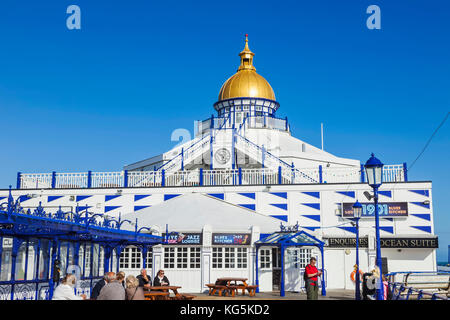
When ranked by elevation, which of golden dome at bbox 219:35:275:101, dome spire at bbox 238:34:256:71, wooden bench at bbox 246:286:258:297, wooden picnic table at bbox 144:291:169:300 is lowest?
wooden bench at bbox 246:286:258:297

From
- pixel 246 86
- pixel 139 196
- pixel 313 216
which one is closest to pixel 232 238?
pixel 313 216

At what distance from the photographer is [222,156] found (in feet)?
108

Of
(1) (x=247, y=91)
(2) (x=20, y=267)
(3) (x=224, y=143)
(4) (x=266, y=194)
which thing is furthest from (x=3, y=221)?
(1) (x=247, y=91)

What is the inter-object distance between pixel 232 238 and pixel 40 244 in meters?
8.91

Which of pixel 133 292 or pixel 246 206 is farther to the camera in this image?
pixel 246 206

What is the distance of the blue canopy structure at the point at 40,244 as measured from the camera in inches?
442

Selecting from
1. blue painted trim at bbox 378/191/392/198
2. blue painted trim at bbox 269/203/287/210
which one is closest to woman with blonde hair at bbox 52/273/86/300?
blue painted trim at bbox 269/203/287/210

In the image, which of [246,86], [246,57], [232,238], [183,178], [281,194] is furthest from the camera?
[246,57]

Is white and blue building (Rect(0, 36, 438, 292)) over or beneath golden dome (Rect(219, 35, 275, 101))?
beneath

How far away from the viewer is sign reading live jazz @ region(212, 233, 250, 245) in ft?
69.9

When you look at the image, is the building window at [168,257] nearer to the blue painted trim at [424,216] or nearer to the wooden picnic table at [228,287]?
the wooden picnic table at [228,287]

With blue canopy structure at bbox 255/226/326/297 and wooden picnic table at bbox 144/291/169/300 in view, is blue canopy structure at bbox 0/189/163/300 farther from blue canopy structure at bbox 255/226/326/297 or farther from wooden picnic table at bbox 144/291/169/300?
blue canopy structure at bbox 255/226/326/297

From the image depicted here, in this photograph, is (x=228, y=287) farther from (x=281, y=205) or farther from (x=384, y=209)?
(x=384, y=209)

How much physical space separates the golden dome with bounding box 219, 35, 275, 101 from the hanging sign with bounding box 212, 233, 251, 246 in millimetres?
25317
